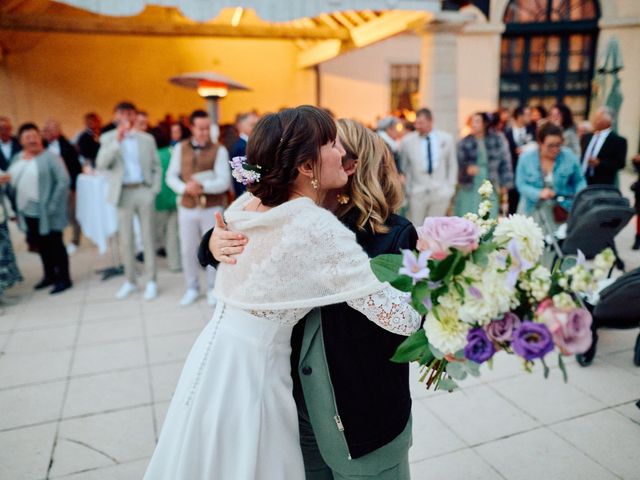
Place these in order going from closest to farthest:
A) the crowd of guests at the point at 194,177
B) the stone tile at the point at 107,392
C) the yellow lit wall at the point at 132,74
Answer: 1. the stone tile at the point at 107,392
2. the crowd of guests at the point at 194,177
3. the yellow lit wall at the point at 132,74

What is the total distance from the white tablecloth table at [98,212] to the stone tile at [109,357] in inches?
115

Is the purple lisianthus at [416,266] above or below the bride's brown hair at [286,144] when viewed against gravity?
below

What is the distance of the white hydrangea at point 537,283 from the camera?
108 centimetres

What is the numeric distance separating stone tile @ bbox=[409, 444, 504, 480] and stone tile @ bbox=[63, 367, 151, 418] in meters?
1.90

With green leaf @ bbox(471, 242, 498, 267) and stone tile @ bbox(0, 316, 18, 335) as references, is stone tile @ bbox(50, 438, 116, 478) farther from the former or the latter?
green leaf @ bbox(471, 242, 498, 267)

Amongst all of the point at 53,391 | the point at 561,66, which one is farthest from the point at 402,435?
the point at 561,66

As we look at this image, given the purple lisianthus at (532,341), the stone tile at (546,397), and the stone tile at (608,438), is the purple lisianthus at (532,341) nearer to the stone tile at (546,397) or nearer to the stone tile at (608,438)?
the stone tile at (608,438)

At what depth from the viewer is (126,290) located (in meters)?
5.73

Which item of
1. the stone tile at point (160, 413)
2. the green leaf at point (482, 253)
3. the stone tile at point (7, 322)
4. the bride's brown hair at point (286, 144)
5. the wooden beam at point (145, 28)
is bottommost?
the stone tile at point (7, 322)

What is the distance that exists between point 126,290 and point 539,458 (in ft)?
15.1

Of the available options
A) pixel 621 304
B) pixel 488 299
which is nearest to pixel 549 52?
pixel 621 304

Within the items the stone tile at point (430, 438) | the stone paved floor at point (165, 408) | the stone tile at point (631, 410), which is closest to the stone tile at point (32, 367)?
the stone paved floor at point (165, 408)

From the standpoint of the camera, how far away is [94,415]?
3.28m

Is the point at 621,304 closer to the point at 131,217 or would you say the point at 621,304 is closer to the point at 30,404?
the point at 30,404
